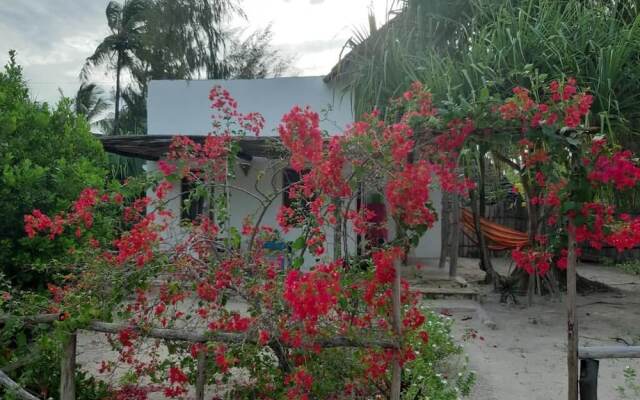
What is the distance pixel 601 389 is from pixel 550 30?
356 centimetres

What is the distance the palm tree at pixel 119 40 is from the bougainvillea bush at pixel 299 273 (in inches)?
726

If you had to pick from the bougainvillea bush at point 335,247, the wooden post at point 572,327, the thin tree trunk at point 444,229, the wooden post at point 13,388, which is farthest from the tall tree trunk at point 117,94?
the wooden post at point 572,327

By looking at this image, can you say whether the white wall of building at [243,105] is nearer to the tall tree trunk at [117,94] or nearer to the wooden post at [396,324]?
the wooden post at [396,324]

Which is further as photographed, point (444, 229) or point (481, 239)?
point (444, 229)

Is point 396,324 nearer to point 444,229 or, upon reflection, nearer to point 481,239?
point 481,239

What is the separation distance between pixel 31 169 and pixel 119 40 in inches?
716

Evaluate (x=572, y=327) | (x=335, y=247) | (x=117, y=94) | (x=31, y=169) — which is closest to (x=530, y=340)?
(x=572, y=327)

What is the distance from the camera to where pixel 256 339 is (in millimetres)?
2553

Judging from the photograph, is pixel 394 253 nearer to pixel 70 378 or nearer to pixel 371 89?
pixel 70 378

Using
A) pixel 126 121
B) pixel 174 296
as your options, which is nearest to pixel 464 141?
pixel 174 296

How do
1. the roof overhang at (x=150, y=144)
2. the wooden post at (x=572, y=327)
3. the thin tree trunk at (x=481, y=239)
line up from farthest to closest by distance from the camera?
the thin tree trunk at (x=481, y=239) → the roof overhang at (x=150, y=144) → the wooden post at (x=572, y=327)

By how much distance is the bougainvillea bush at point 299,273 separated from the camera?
234 centimetres

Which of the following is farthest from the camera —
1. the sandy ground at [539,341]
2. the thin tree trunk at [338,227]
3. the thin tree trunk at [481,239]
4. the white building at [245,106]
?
the white building at [245,106]

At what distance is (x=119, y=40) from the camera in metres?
20.1
